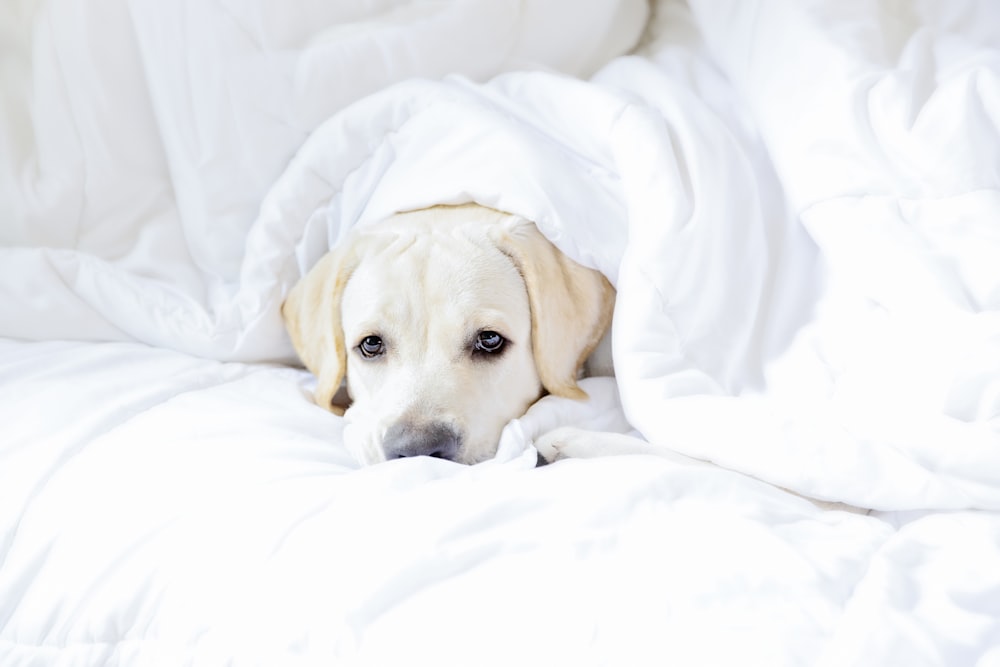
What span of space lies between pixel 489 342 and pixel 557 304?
0.16 metres

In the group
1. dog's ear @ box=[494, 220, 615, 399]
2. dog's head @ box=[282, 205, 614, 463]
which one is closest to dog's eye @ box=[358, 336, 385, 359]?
dog's head @ box=[282, 205, 614, 463]

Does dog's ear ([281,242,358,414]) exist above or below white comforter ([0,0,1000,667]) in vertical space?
below

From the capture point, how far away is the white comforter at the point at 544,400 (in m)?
0.99

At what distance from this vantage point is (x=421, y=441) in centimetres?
145

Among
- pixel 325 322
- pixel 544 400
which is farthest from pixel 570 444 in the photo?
pixel 325 322

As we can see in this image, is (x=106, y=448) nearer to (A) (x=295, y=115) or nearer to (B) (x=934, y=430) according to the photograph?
(A) (x=295, y=115)

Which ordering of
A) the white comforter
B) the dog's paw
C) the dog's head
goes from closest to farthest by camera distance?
the white comforter
the dog's paw
the dog's head

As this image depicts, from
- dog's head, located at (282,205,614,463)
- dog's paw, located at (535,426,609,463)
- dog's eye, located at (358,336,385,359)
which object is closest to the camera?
dog's paw, located at (535,426,609,463)

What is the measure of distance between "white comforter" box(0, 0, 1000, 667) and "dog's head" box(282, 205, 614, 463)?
0.08 m

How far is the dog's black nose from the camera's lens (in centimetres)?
145

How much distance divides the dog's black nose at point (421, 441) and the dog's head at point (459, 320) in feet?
0.12

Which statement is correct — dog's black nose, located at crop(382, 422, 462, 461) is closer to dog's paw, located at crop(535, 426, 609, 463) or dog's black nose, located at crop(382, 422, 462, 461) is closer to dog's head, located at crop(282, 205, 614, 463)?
dog's head, located at crop(282, 205, 614, 463)

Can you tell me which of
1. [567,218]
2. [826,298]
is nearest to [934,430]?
[826,298]

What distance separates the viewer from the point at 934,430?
1.18m
